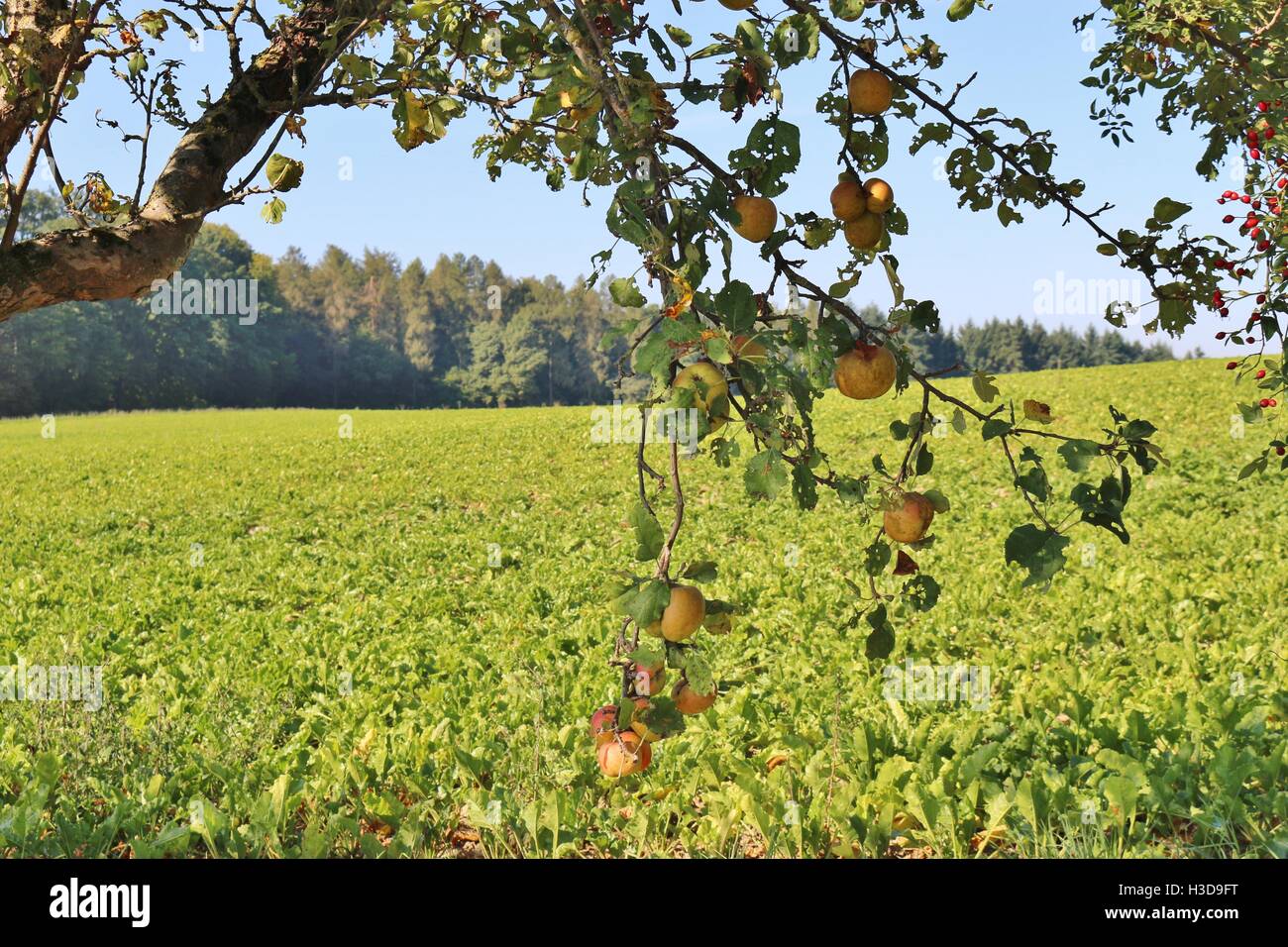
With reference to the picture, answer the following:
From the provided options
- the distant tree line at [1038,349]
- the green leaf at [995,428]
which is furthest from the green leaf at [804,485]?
the distant tree line at [1038,349]

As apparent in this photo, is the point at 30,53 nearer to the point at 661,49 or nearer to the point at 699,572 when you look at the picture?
the point at 661,49

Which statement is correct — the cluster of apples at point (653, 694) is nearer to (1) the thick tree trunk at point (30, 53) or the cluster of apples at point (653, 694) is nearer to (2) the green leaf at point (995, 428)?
(2) the green leaf at point (995, 428)

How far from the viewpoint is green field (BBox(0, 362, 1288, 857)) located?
4.00m

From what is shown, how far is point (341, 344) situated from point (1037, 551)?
6888 cm

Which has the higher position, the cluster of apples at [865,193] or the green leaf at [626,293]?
the cluster of apples at [865,193]

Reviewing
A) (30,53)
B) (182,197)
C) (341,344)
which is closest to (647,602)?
(182,197)

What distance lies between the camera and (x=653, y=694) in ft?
6.18

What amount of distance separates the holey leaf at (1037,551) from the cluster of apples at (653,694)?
58 centimetres

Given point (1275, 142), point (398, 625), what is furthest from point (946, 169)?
point (398, 625)

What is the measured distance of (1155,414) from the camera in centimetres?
1778

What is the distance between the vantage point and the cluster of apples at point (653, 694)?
1.62 meters

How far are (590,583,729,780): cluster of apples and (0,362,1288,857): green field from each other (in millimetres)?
2202

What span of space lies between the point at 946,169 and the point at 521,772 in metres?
3.45
